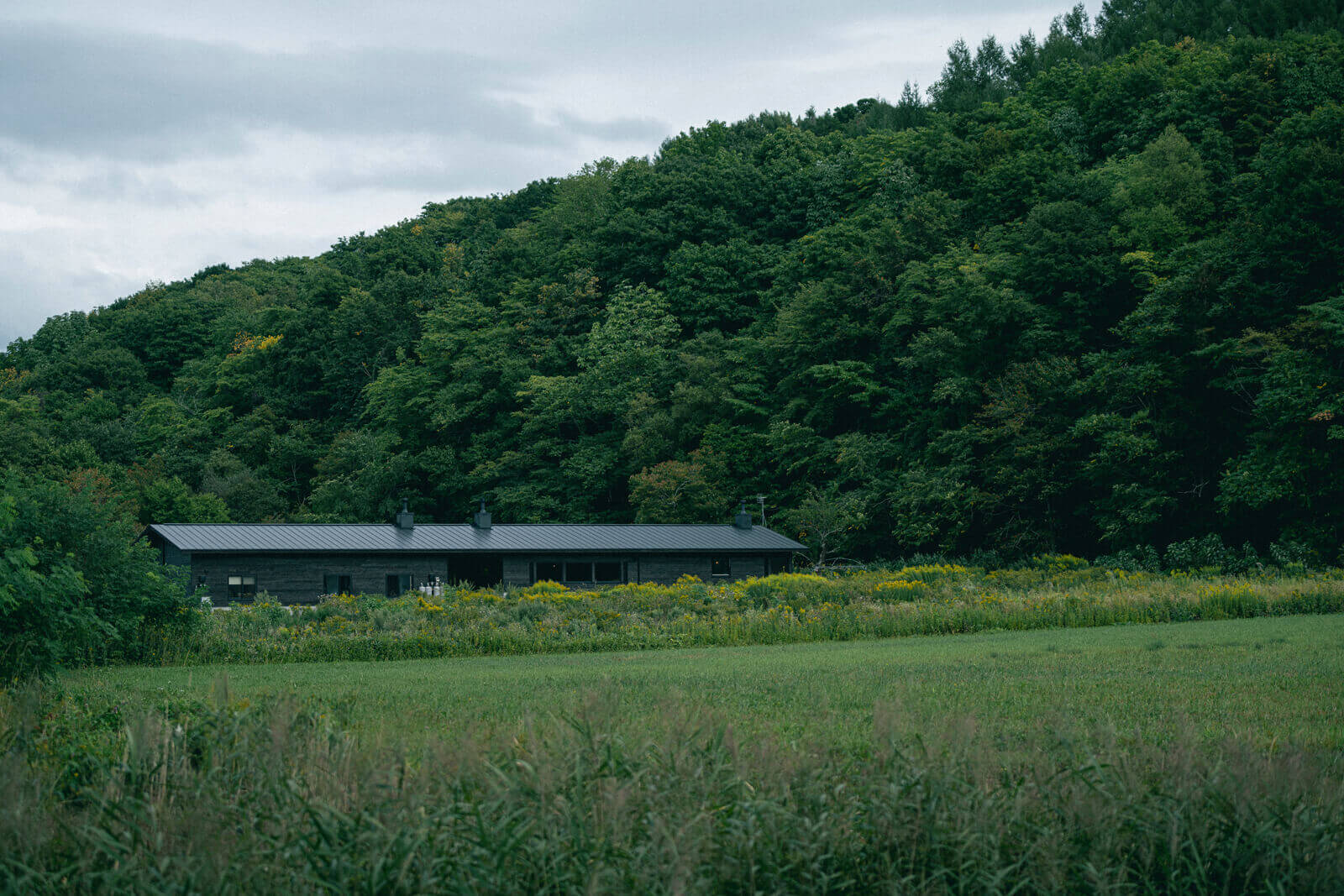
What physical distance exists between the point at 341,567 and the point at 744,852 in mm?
38913

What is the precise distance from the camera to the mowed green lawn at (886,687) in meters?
9.76

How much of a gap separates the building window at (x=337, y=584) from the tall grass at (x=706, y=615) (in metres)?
11.8

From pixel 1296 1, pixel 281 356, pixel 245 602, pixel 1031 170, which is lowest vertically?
pixel 245 602

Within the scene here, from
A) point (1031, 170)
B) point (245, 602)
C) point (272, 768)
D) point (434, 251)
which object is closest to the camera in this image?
point (272, 768)

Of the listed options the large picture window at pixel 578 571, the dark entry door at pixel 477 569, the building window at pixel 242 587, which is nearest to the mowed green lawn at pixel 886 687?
the building window at pixel 242 587

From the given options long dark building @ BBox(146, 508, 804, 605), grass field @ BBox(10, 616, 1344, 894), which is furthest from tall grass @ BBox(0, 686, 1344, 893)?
long dark building @ BBox(146, 508, 804, 605)

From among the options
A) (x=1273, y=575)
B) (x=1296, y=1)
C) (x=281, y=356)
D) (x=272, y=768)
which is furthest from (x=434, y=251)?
(x=272, y=768)

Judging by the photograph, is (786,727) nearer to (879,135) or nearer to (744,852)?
(744,852)

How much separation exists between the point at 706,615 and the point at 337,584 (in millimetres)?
20155

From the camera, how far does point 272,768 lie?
638 cm

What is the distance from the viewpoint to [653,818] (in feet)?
18.7

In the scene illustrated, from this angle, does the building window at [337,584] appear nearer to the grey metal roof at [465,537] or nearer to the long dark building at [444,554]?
the long dark building at [444,554]

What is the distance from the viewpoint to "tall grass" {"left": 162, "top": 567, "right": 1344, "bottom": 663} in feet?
75.3

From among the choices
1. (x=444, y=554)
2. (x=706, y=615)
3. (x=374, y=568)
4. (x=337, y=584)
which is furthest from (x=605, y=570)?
(x=706, y=615)
